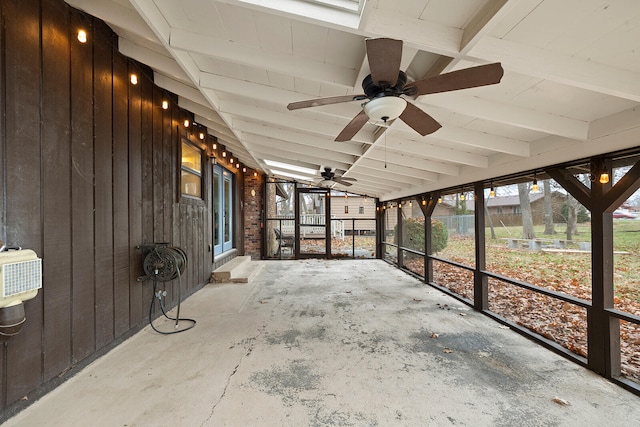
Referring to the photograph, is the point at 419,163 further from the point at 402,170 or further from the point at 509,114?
the point at 509,114

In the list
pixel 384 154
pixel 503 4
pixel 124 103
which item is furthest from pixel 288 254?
pixel 503 4

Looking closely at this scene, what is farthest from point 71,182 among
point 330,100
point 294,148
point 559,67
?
point 559,67

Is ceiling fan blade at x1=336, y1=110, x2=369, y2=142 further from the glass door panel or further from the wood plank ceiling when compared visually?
the glass door panel

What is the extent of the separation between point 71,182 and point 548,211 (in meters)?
8.89

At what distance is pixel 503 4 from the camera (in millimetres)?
1413

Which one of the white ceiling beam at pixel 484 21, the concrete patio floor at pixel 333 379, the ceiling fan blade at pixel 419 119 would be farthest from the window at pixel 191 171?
the white ceiling beam at pixel 484 21

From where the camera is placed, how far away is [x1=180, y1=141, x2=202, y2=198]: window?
16.5 ft

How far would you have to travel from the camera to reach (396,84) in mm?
1959

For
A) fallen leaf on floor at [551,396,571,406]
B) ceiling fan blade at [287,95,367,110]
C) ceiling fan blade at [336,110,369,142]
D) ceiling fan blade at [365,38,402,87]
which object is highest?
ceiling fan blade at [365,38,402,87]

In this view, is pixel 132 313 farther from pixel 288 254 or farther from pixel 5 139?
pixel 288 254

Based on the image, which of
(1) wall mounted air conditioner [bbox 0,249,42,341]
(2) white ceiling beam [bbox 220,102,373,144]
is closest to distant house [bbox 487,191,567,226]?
(2) white ceiling beam [bbox 220,102,373,144]

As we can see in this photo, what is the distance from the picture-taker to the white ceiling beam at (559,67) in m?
1.79

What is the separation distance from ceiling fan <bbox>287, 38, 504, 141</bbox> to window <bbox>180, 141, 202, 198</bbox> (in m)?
3.60

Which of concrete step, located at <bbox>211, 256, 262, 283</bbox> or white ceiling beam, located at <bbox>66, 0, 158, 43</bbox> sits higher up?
white ceiling beam, located at <bbox>66, 0, 158, 43</bbox>
